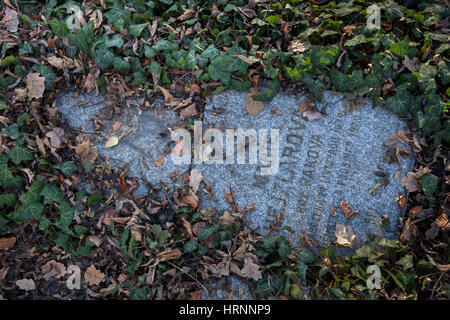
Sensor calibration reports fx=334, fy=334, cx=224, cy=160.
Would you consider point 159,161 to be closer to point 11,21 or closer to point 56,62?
point 56,62

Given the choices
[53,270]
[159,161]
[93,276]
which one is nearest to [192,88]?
[159,161]

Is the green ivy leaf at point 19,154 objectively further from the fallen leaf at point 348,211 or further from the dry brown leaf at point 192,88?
the fallen leaf at point 348,211

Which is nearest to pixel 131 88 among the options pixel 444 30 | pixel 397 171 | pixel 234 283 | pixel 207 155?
pixel 207 155

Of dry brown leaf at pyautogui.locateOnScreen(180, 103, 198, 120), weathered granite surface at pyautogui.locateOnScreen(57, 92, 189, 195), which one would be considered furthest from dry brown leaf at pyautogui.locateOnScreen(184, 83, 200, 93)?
weathered granite surface at pyautogui.locateOnScreen(57, 92, 189, 195)

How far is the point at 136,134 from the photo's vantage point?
2842 millimetres

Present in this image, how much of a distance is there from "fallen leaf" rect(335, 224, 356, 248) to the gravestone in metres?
0.03

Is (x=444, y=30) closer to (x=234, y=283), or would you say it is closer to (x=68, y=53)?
(x=234, y=283)

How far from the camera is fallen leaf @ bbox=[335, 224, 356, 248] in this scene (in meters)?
2.58

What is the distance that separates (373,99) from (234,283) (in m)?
1.88

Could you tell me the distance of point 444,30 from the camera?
9.57 ft

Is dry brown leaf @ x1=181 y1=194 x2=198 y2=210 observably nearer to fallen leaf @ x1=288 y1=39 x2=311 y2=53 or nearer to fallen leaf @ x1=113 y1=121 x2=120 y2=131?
fallen leaf @ x1=113 y1=121 x2=120 y2=131

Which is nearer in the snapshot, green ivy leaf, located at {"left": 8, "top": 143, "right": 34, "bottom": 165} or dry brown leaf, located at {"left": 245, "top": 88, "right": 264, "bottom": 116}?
green ivy leaf, located at {"left": 8, "top": 143, "right": 34, "bottom": 165}

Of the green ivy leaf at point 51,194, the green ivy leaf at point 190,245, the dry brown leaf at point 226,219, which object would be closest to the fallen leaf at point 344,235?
the dry brown leaf at point 226,219

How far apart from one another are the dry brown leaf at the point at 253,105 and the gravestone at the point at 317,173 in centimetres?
3
